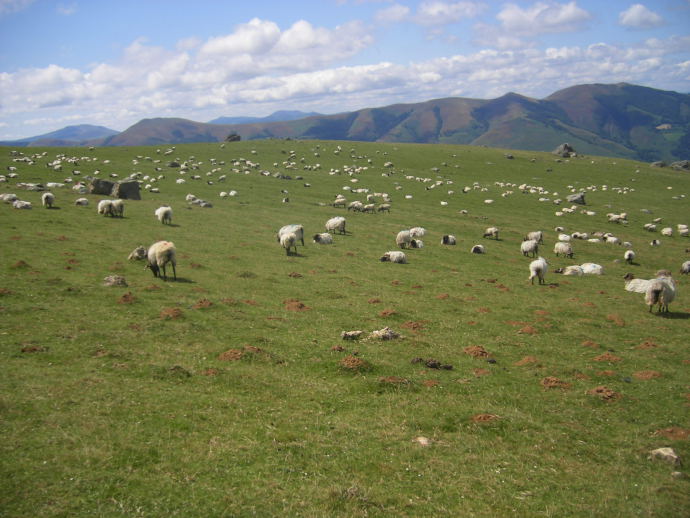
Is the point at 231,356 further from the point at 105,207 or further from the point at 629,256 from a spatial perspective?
the point at 629,256

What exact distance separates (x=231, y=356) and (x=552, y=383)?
13950mm

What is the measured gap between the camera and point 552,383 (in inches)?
664

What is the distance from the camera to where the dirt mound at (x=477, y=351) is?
1964 centimetres

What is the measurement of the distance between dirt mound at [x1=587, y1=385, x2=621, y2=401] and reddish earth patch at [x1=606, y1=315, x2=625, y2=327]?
1150 cm

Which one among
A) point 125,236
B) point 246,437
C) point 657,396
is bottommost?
point 657,396

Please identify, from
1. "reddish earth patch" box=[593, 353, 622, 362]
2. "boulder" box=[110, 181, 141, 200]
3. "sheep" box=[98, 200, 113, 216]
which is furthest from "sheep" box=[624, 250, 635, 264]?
"boulder" box=[110, 181, 141, 200]

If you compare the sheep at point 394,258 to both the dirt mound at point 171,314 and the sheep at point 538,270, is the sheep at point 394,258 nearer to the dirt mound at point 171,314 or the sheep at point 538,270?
the sheep at point 538,270

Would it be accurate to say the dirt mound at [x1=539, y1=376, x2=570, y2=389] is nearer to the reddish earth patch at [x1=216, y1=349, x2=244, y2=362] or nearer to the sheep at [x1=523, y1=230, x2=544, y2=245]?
the reddish earth patch at [x1=216, y1=349, x2=244, y2=362]

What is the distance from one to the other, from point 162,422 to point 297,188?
69.7 meters

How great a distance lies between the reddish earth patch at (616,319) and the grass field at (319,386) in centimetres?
60

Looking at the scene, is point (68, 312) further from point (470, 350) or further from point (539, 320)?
point (539, 320)

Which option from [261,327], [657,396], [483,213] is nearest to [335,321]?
[261,327]

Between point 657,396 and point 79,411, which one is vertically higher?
point 79,411

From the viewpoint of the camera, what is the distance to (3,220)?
37.3 meters
